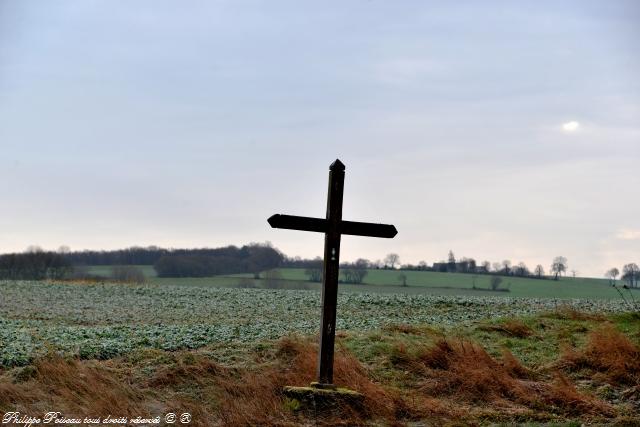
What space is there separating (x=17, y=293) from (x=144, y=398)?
1351 inches

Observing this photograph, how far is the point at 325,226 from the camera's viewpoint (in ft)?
40.5

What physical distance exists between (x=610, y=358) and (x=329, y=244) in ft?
22.2

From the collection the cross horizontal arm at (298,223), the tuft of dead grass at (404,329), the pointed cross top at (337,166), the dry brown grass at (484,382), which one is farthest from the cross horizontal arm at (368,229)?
the tuft of dead grass at (404,329)

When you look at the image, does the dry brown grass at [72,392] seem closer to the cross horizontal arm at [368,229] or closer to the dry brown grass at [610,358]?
the cross horizontal arm at [368,229]

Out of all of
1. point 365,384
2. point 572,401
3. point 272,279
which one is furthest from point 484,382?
point 272,279

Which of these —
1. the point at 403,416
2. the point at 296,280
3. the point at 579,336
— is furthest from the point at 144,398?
the point at 296,280

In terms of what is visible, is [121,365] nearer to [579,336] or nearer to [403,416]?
[403,416]

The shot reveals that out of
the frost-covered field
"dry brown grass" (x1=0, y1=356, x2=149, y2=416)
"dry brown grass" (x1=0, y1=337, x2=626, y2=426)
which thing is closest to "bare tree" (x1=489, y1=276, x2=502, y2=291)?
the frost-covered field

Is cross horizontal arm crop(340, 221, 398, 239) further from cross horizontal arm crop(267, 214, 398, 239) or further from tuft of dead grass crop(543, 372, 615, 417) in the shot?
tuft of dead grass crop(543, 372, 615, 417)

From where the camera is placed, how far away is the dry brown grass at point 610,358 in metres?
14.4

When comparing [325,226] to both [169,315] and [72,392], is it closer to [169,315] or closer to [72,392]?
[72,392]

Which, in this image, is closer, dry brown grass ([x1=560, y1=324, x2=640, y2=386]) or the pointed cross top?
the pointed cross top

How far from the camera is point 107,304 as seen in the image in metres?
36.1

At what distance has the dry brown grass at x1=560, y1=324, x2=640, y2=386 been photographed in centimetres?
1438
